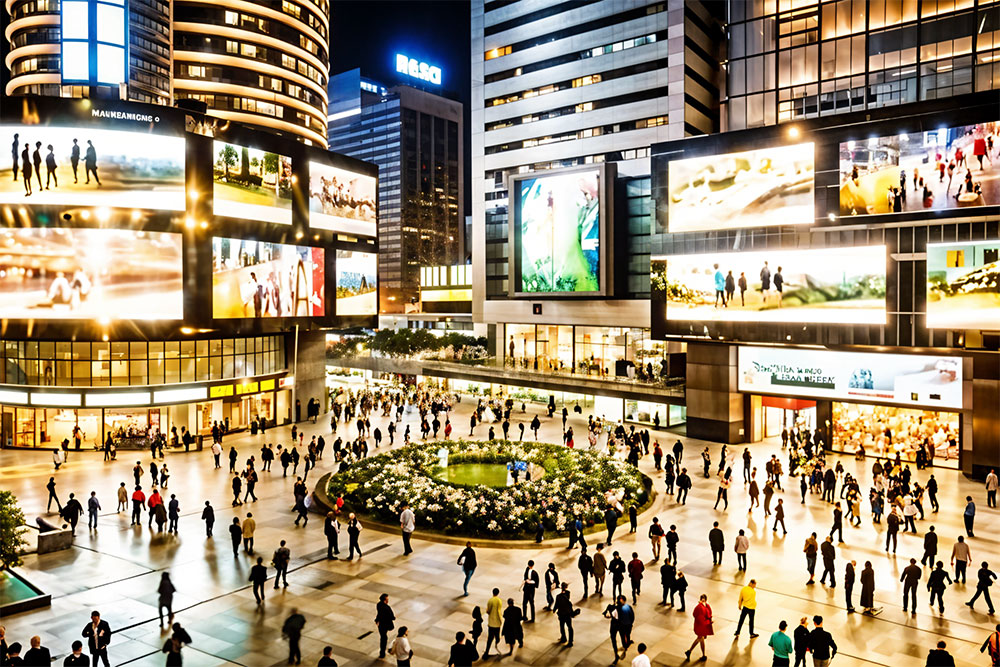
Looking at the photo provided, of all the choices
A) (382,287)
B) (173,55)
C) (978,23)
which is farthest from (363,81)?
(978,23)

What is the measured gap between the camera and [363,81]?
6998 inches

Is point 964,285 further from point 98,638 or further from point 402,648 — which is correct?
point 98,638

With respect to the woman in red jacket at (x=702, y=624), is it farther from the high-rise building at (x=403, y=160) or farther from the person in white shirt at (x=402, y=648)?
the high-rise building at (x=403, y=160)

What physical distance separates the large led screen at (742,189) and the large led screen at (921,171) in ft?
6.59

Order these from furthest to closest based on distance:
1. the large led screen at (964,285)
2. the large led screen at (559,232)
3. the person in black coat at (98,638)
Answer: the large led screen at (559,232) → the large led screen at (964,285) → the person in black coat at (98,638)

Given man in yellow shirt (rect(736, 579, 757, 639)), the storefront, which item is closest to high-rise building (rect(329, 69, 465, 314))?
the storefront

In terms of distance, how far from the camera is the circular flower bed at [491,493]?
76.3 feet

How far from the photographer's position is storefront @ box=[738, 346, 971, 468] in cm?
3253

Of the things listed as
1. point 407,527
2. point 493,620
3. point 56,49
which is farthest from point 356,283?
point 56,49

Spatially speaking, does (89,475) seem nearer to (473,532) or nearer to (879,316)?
(473,532)

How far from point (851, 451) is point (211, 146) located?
38.3 m

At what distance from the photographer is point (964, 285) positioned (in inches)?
1183

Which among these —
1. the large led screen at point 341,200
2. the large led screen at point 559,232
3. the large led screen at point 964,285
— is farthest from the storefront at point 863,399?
the large led screen at point 341,200

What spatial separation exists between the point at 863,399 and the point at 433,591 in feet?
84.0
